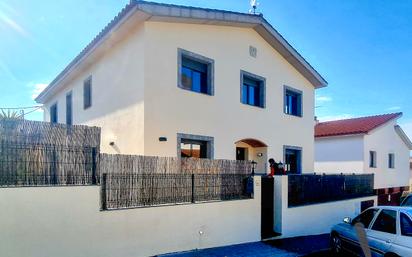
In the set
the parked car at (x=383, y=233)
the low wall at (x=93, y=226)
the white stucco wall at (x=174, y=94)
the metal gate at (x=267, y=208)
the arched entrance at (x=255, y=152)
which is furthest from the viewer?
the arched entrance at (x=255, y=152)

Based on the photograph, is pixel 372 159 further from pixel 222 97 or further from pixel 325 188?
pixel 222 97

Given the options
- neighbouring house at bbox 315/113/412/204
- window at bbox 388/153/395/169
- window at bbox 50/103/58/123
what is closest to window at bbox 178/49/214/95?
window at bbox 50/103/58/123

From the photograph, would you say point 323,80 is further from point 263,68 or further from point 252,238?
point 252,238

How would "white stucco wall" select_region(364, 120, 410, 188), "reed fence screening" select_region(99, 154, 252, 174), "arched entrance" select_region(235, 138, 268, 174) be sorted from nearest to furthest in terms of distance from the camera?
"reed fence screening" select_region(99, 154, 252, 174), "arched entrance" select_region(235, 138, 268, 174), "white stucco wall" select_region(364, 120, 410, 188)

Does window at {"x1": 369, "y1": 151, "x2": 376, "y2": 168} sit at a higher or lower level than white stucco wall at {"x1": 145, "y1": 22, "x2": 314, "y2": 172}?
lower

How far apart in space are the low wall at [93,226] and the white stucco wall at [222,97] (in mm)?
3393

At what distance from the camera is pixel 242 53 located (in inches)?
532

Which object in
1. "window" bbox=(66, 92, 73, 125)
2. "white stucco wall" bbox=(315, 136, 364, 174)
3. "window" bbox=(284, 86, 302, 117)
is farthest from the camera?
"white stucco wall" bbox=(315, 136, 364, 174)

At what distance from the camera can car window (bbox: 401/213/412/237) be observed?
235 inches

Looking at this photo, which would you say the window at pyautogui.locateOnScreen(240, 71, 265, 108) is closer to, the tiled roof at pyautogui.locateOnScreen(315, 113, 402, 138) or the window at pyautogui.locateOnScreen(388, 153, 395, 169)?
the tiled roof at pyautogui.locateOnScreen(315, 113, 402, 138)

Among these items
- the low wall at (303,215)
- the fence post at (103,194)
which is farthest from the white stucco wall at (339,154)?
the fence post at (103,194)

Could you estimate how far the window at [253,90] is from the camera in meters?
13.8

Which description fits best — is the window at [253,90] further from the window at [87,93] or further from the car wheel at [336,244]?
the car wheel at [336,244]

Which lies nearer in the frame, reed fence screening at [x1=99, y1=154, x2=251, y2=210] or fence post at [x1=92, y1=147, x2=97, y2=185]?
fence post at [x1=92, y1=147, x2=97, y2=185]
